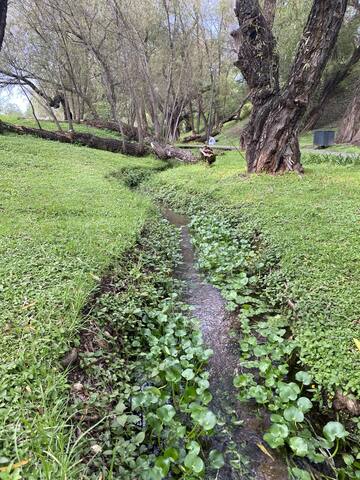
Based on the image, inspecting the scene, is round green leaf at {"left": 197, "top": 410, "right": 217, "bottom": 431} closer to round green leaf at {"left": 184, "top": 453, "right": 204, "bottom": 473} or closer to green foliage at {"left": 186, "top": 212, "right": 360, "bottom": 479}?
round green leaf at {"left": 184, "top": 453, "right": 204, "bottom": 473}

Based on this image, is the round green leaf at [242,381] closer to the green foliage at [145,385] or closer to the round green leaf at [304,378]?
the green foliage at [145,385]

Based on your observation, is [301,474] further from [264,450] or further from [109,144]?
[109,144]

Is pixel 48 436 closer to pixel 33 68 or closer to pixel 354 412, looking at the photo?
pixel 354 412

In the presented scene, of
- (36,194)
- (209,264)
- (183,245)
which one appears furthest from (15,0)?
(209,264)

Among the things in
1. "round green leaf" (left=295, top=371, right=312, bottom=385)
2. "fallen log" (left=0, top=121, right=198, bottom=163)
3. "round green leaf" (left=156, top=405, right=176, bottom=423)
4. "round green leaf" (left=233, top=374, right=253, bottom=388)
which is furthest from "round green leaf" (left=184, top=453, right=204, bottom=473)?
"fallen log" (left=0, top=121, right=198, bottom=163)

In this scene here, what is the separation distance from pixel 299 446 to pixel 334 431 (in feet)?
0.76

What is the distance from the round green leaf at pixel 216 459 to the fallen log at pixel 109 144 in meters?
10.4

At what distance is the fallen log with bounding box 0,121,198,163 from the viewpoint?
1214 centimetres

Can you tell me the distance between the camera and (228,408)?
2.41 metres

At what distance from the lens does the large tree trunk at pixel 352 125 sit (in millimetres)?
12875

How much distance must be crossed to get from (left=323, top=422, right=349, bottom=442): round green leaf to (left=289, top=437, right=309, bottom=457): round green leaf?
15 cm

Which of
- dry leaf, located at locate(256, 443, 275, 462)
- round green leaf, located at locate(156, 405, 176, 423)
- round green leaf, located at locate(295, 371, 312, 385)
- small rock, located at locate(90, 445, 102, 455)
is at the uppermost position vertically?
small rock, located at locate(90, 445, 102, 455)

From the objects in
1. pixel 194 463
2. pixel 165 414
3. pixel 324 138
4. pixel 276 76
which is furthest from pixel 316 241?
pixel 324 138

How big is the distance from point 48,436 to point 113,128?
17611 mm
